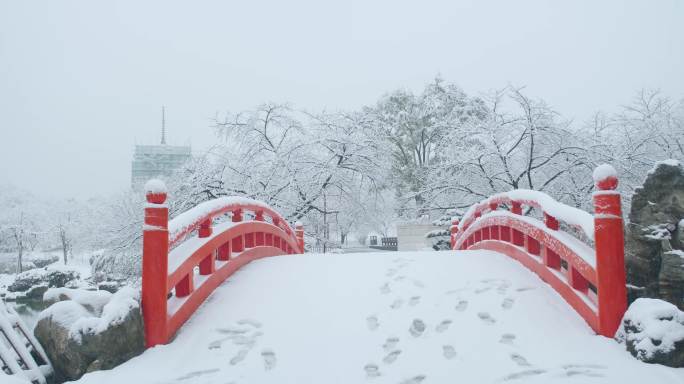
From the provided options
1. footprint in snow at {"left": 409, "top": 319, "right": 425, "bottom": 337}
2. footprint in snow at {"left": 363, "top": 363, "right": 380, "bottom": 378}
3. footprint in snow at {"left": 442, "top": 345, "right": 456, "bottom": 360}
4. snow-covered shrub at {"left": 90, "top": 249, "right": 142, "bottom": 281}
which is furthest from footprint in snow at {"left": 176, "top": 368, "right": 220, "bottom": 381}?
snow-covered shrub at {"left": 90, "top": 249, "right": 142, "bottom": 281}

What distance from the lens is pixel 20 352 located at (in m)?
3.33

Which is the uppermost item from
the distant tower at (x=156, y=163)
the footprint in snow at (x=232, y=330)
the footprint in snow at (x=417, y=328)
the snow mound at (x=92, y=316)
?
the distant tower at (x=156, y=163)

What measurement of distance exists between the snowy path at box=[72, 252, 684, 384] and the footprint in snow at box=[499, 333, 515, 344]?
0.02 meters

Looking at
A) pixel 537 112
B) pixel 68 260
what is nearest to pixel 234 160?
pixel 537 112

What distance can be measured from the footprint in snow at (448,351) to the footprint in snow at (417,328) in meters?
0.30

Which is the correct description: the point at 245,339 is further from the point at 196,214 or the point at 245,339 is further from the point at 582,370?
the point at 582,370

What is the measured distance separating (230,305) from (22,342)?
177cm

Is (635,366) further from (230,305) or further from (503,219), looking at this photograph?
(230,305)

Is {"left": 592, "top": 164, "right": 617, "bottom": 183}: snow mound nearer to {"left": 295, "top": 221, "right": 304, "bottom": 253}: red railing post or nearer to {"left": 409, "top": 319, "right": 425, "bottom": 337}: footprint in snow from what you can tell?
{"left": 409, "top": 319, "right": 425, "bottom": 337}: footprint in snow

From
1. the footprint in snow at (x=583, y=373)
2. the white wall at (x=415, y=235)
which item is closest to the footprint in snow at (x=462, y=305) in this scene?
the footprint in snow at (x=583, y=373)

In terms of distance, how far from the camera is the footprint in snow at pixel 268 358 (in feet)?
11.5

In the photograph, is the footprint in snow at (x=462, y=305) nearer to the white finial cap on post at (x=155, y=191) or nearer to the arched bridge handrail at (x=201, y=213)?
the arched bridge handrail at (x=201, y=213)

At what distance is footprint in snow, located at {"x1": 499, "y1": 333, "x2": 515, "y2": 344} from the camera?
363 centimetres

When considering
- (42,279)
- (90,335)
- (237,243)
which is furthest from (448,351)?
(42,279)
